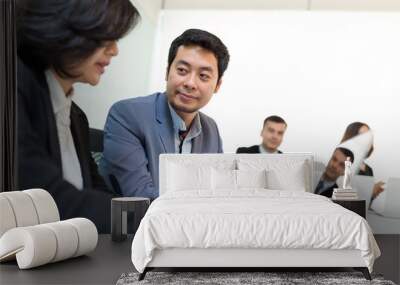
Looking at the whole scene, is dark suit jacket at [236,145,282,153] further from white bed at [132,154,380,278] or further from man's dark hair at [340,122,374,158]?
white bed at [132,154,380,278]

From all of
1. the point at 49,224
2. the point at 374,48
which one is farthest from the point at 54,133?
the point at 374,48

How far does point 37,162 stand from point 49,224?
6.37 feet

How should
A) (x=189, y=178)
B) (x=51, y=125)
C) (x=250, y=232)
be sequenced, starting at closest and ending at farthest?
(x=250, y=232)
(x=189, y=178)
(x=51, y=125)

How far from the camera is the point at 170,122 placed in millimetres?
7117

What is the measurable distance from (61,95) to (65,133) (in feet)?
1.44

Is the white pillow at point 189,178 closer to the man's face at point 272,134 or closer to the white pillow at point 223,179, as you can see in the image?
the white pillow at point 223,179

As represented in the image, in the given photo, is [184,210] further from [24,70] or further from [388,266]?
[24,70]

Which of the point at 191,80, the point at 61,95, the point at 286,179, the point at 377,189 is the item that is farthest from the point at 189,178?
the point at 377,189

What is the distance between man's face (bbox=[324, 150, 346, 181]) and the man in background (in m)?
0.59

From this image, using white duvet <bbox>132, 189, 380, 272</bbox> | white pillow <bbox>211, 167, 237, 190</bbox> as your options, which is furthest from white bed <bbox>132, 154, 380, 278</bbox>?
white pillow <bbox>211, 167, 237, 190</bbox>

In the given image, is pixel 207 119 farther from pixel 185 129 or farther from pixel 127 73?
pixel 127 73

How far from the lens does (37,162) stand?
23.3ft

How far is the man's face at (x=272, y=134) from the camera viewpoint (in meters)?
7.14

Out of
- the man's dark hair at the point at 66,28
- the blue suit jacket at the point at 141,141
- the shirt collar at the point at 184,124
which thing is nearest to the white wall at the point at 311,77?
the shirt collar at the point at 184,124
